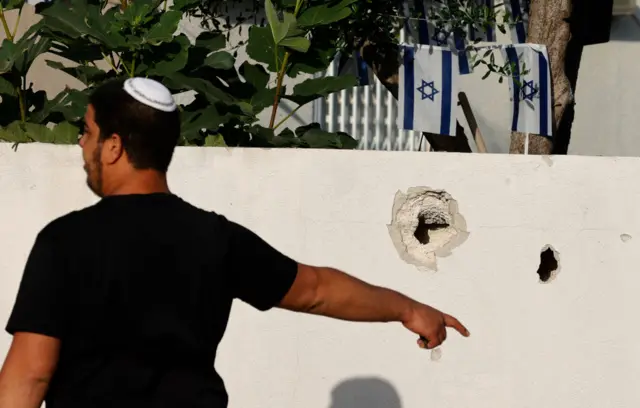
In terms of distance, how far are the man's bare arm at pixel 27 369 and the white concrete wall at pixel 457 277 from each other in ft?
8.00

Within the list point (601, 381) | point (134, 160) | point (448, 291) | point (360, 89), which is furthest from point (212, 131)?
point (360, 89)

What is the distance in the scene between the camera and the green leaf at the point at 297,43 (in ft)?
18.1

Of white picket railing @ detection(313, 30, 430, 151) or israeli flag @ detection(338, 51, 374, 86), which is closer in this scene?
israeli flag @ detection(338, 51, 374, 86)

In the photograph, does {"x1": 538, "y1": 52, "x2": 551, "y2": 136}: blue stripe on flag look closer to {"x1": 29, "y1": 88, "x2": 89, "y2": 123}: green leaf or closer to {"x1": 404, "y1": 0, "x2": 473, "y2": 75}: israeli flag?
{"x1": 404, "y1": 0, "x2": 473, "y2": 75}: israeli flag

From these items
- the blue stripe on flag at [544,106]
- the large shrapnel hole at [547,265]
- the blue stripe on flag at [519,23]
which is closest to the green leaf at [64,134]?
the large shrapnel hole at [547,265]

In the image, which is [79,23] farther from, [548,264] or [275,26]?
[548,264]

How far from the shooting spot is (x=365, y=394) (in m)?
4.86

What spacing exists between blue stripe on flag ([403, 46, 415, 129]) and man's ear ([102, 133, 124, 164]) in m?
3.83

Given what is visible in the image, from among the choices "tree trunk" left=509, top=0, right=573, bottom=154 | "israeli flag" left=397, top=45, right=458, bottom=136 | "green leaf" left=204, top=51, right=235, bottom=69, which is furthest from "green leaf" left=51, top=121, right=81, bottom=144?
"tree trunk" left=509, top=0, right=573, bottom=154

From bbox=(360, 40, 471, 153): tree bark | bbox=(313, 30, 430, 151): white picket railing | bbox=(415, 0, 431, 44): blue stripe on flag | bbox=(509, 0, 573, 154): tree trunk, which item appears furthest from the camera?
bbox=(313, 30, 430, 151): white picket railing

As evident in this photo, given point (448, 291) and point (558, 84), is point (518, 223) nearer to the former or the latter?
point (448, 291)

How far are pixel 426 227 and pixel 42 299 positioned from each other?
2.59 metres

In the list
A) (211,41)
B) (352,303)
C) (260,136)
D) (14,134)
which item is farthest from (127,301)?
(211,41)

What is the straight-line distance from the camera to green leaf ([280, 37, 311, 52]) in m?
5.52
